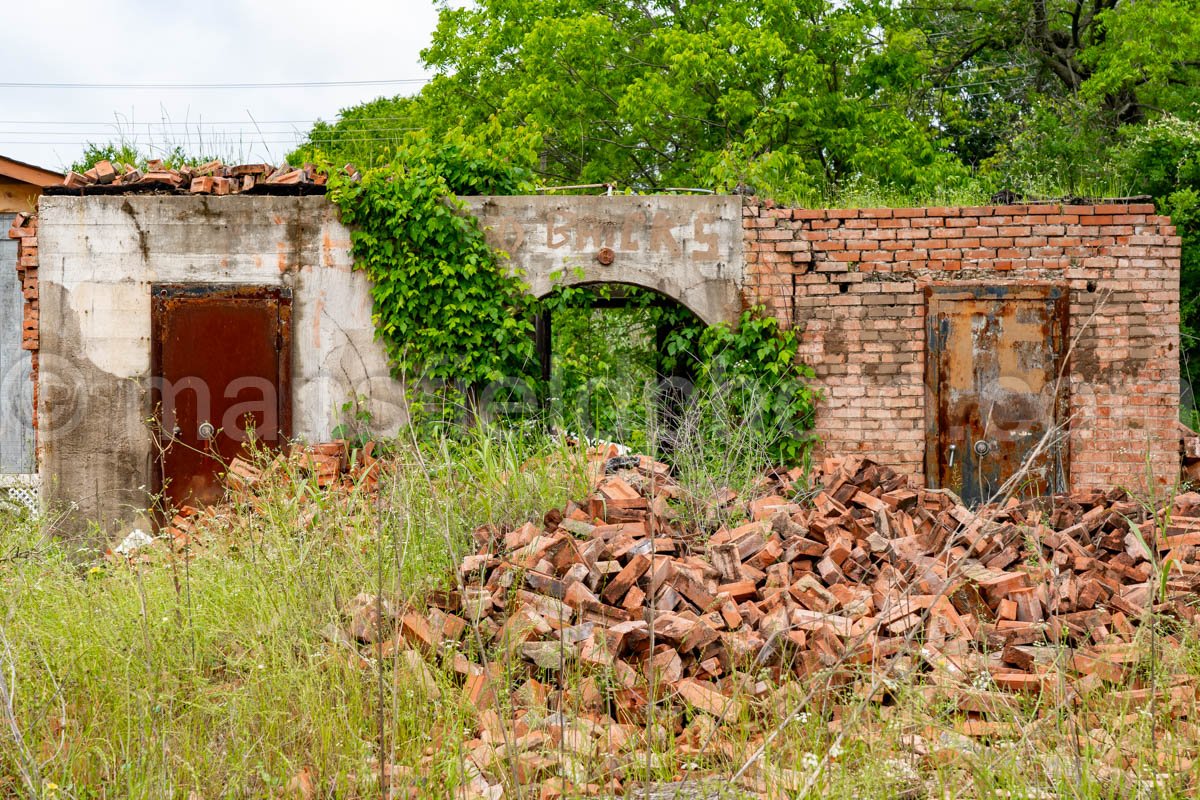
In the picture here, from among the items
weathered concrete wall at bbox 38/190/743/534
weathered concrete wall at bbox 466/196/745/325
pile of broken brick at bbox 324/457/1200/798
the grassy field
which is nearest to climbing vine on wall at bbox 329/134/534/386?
weathered concrete wall at bbox 38/190/743/534

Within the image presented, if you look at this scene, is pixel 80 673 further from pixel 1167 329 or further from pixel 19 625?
pixel 1167 329

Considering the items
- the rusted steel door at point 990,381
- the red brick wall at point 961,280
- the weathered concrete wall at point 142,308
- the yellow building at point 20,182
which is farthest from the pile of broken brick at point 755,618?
the yellow building at point 20,182

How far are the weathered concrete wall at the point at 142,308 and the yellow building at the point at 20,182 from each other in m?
4.27

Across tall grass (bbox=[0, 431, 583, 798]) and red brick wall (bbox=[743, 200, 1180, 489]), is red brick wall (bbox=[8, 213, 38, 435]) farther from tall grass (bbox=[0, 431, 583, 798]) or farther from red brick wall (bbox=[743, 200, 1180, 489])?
red brick wall (bbox=[743, 200, 1180, 489])

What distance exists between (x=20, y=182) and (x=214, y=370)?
6.23m

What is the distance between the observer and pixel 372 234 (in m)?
8.36

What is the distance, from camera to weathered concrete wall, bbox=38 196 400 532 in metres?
8.44

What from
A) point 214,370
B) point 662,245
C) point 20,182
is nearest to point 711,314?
point 662,245

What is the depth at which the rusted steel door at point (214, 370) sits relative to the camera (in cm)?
844

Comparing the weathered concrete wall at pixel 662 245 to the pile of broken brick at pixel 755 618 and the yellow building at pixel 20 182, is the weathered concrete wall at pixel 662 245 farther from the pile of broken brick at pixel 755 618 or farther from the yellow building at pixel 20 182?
the yellow building at pixel 20 182

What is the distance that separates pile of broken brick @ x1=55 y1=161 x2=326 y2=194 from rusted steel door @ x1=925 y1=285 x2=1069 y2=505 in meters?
5.32

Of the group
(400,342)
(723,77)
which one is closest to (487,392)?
(400,342)

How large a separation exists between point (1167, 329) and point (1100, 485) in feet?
4.41

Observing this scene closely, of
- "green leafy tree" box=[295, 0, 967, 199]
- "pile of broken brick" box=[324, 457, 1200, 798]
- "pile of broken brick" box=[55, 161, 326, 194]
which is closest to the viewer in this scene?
"pile of broken brick" box=[324, 457, 1200, 798]
